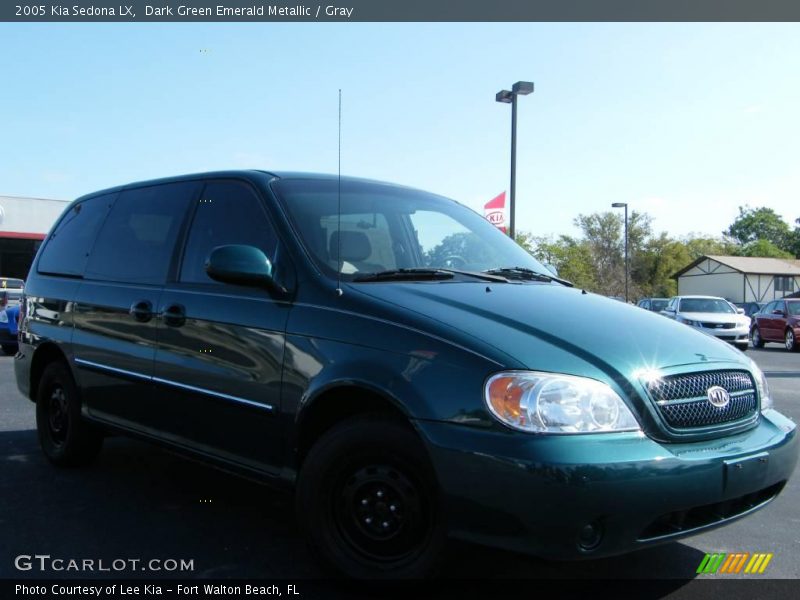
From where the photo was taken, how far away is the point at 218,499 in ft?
14.6

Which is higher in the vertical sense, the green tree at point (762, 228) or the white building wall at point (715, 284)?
the green tree at point (762, 228)

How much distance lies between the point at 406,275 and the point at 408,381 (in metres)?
0.82

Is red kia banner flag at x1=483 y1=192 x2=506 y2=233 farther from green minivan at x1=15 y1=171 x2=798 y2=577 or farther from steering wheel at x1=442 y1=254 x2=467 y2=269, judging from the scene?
steering wheel at x1=442 y1=254 x2=467 y2=269

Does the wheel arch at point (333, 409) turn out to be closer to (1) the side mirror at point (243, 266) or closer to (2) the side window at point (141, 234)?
(1) the side mirror at point (243, 266)

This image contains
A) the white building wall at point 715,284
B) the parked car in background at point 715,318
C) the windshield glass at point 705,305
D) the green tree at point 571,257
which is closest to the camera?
the parked car in background at point 715,318

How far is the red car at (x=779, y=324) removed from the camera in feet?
67.0

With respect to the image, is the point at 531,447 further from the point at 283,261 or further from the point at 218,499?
the point at 218,499

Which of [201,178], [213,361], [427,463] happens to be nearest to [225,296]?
[213,361]

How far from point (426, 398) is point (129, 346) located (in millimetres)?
2204

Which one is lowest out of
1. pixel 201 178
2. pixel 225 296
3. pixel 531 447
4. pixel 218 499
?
pixel 218 499

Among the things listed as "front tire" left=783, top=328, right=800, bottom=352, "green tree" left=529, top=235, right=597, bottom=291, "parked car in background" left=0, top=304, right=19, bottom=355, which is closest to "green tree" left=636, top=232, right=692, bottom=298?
"green tree" left=529, top=235, right=597, bottom=291

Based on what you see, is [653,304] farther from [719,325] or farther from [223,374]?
[223,374]

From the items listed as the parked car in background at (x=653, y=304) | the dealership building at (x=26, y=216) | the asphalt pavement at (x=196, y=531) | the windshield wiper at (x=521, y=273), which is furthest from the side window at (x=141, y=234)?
the dealership building at (x=26, y=216)

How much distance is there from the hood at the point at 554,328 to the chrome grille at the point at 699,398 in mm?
64
